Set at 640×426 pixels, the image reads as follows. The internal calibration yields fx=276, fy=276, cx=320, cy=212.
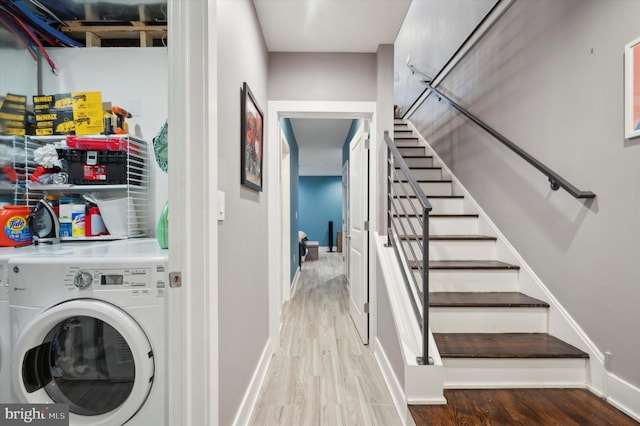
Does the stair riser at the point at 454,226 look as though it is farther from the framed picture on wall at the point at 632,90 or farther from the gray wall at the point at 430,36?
the gray wall at the point at 430,36

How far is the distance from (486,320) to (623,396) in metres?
0.62

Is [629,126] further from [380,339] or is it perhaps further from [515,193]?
[380,339]

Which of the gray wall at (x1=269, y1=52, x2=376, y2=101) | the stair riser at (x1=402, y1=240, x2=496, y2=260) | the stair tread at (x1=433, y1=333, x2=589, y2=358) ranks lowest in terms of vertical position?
the stair tread at (x1=433, y1=333, x2=589, y2=358)

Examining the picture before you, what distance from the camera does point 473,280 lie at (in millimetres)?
1982

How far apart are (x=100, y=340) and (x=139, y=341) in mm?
272

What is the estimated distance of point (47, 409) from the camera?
3.76 ft

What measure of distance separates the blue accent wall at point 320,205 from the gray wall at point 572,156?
22.6 feet

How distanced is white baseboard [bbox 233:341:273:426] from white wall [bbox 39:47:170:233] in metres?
1.75

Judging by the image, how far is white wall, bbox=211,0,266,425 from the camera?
124 cm

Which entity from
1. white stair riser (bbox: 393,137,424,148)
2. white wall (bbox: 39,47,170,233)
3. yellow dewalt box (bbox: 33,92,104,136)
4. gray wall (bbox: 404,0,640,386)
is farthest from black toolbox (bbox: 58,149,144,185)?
white stair riser (bbox: 393,137,424,148)

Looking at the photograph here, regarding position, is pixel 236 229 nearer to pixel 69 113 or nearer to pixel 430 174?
pixel 69 113

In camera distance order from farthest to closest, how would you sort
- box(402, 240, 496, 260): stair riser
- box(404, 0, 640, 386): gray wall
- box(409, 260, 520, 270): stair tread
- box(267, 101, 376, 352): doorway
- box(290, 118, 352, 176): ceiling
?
box(290, 118, 352, 176): ceiling < box(267, 101, 376, 352): doorway < box(402, 240, 496, 260): stair riser < box(409, 260, 520, 270): stair tread < box(404, 0, 640, 386): gray wall

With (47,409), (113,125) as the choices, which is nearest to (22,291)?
(47,409)

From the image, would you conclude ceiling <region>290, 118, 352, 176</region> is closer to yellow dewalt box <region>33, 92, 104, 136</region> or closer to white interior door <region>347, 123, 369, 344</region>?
white interior door <region>347, 123, 369, 344</region>
